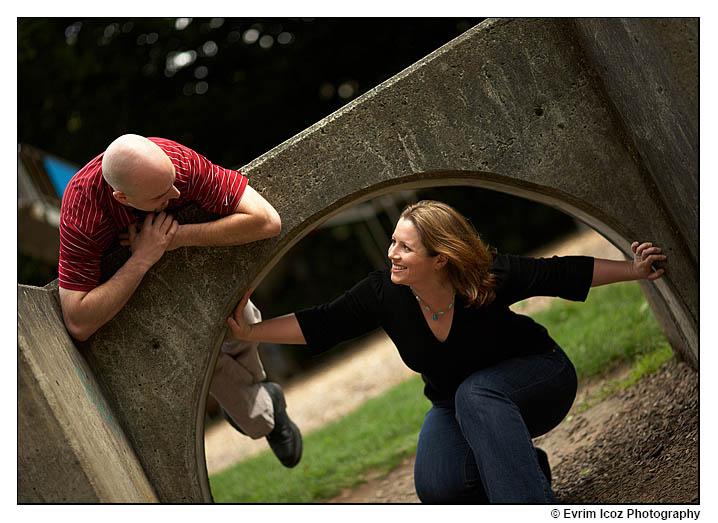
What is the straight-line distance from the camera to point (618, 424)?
4.64m

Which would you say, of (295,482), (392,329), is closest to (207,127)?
(295,482)

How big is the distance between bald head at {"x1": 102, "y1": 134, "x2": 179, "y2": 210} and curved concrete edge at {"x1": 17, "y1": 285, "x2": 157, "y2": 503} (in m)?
0.52

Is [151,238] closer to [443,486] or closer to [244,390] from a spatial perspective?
[244,390]

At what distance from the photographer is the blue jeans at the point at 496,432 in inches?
112

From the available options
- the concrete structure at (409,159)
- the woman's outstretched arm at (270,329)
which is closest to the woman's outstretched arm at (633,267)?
the concrete structure at (409,159)

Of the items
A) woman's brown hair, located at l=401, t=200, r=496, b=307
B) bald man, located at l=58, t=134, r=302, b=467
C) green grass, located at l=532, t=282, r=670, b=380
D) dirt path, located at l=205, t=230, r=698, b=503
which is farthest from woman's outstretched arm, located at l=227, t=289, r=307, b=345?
green grass, located at l=532, t=282, r=670, b=380

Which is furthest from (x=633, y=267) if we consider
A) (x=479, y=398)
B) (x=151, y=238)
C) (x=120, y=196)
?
(x=120, y=196)

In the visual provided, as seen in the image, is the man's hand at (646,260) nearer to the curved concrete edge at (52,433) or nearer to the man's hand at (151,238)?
the man's hand at (151,238)

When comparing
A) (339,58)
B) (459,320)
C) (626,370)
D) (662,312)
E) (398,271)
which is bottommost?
(626,370)

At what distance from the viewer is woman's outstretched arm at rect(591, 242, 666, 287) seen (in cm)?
321

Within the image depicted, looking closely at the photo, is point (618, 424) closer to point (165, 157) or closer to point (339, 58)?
point (165, 157)

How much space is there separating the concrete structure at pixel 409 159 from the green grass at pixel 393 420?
2364 mm

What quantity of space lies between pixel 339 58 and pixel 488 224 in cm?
334

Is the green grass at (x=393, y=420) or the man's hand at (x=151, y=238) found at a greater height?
the man's hand at (x=151, y=238)
